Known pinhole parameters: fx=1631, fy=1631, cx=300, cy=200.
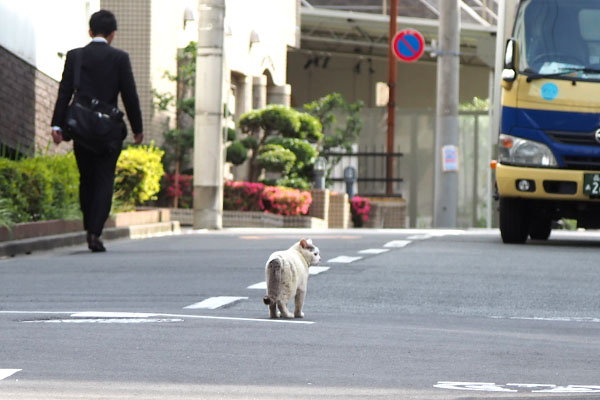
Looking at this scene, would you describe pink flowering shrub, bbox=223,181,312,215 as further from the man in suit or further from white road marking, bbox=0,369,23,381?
white road marking, bbox=0,369,23,381

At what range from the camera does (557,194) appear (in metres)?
16.8

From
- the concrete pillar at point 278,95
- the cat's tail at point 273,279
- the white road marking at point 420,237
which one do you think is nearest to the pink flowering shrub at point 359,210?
the concrete pillar at point 278,95

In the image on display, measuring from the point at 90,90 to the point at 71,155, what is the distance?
4.13 m

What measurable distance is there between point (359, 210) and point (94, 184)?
22038 millimetres

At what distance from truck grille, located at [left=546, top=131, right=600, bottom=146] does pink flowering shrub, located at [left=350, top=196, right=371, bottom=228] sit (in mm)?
19294

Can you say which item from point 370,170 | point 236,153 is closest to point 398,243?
point 236,153

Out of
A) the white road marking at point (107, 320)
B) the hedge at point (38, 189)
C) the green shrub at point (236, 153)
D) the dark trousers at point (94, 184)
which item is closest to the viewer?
the white road marking at point (107, 320)

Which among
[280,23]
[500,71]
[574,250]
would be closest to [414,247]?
[574,250]

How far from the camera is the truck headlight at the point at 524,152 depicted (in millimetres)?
16766

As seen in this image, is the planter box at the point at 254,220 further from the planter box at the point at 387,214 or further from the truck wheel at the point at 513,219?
the truck wheel at the point at 513,219

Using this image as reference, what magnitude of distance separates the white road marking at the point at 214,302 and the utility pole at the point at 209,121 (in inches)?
521

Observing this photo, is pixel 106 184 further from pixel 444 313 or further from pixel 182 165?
pixel 182 165

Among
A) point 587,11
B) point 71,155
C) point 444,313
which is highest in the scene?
point 587,11

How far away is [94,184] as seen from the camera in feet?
47.0
